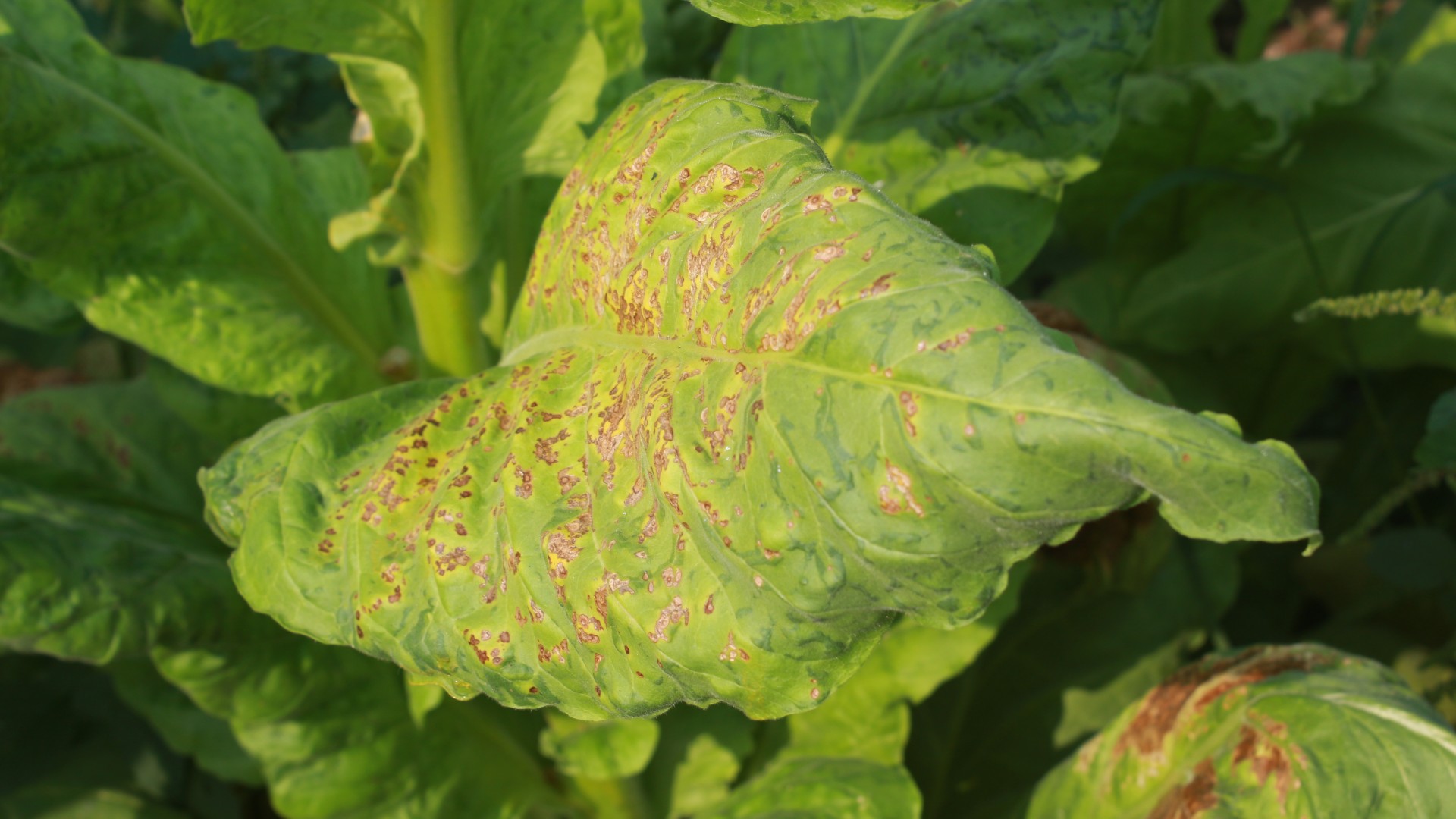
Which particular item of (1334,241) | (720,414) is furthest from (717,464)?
(1334,241)

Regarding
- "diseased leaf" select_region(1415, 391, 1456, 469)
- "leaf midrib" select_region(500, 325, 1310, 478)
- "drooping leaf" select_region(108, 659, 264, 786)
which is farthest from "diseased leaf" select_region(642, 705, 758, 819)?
"diseased leaf" select_region(1415, 391, 1456, 469)

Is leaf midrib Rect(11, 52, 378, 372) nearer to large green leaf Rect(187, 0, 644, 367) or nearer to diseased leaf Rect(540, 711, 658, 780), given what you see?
large green leaf Rect(187, 0, 644, 367)

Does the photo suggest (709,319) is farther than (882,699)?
No

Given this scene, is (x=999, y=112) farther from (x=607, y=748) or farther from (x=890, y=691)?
(x=607, y=748)

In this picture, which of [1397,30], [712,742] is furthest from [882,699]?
[1397,30]

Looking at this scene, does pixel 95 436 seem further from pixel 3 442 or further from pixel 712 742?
pixel 712 742

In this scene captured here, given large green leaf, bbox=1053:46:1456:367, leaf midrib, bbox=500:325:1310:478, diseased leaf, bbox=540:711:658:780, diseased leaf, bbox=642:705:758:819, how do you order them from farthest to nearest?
large green leaf, bbox=1053:46:1456:367, diseased leaf, bbox=642:705:758:819, diseased leaf, bbox=540:711:658:780, leaf midrib, bbox=500:325:1310:478

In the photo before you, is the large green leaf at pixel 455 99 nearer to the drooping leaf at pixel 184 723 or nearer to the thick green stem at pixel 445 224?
the thick green stem at pixel 445 224
